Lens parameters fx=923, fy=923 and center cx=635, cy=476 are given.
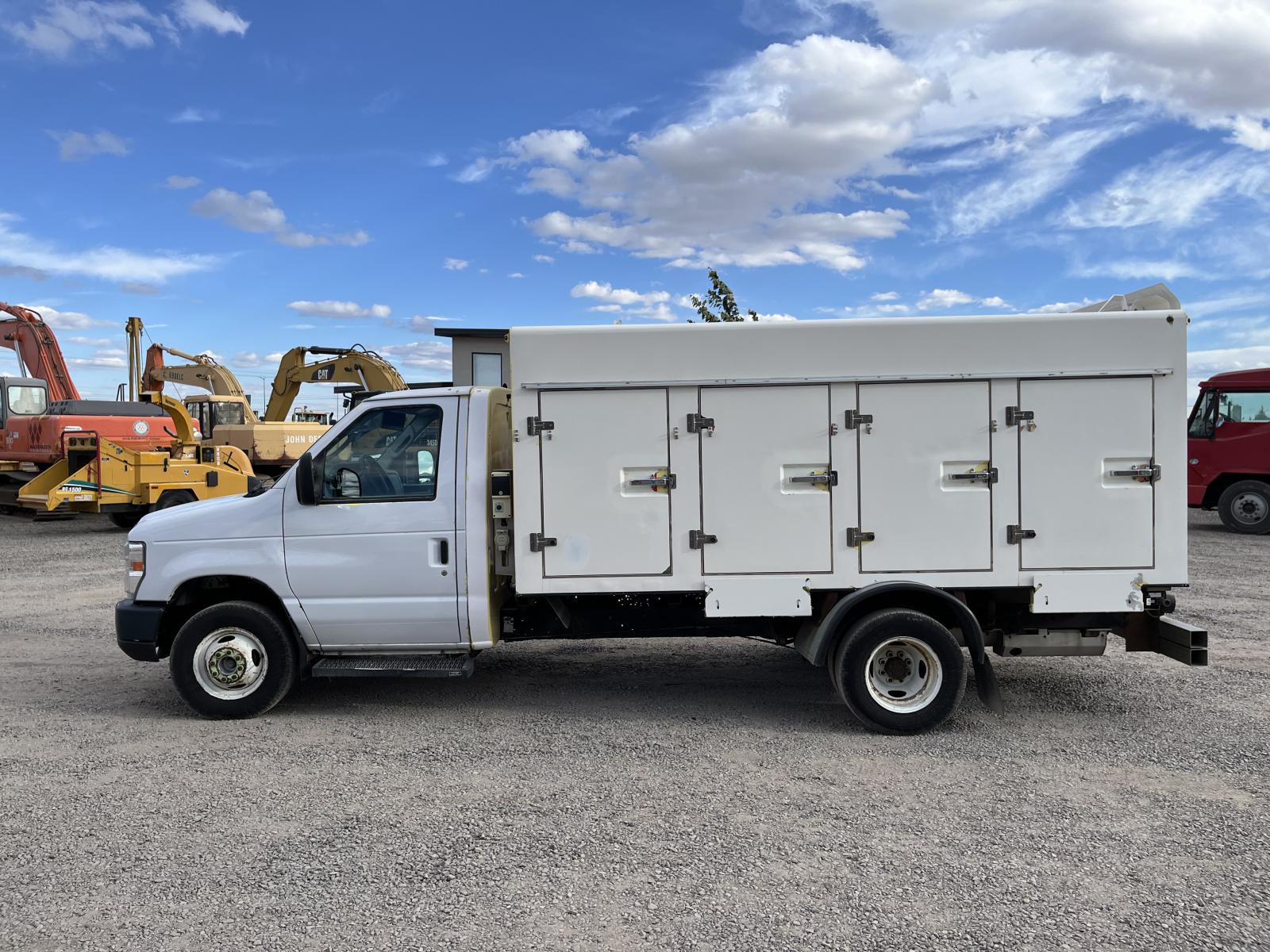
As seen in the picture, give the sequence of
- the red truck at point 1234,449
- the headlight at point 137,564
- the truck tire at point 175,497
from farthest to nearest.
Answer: the truck tire at point 175,497
the red truck at point 1234,449
the headlight at point 137,564

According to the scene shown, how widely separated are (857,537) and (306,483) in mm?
3527

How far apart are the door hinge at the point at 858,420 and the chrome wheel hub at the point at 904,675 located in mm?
1324

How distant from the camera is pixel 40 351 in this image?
24.9m

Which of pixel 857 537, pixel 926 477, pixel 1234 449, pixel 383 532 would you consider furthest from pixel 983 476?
pixel 1234 449

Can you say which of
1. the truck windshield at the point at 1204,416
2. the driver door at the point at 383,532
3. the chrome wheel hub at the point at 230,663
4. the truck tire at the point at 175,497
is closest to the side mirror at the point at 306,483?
the driver door at the point at 383,532

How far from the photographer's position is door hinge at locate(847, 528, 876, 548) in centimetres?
568

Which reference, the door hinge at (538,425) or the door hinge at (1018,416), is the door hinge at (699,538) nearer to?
the door hinge at (538,425)

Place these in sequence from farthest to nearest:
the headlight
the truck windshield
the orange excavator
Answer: the orange excavator, the truck windshield, the headlight

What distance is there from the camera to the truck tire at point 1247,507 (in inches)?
643

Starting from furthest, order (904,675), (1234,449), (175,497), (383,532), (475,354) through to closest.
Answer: (475,354) < (175,497) < (1234,449) < (383,532) < (904,675)

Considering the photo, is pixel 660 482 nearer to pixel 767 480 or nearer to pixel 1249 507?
pixel 767 480

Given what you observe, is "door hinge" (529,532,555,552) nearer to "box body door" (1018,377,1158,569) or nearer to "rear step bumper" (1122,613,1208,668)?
"box body door" (1018,377,1158,569)

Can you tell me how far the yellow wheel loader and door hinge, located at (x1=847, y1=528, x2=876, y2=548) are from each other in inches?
545

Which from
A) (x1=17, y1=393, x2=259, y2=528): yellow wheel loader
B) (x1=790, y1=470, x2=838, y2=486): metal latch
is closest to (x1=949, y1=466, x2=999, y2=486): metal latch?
(x1=790, y1=470, x2=838, y2=486): metal latch
